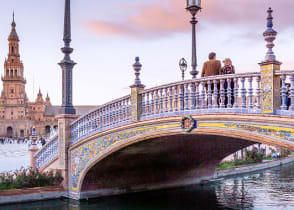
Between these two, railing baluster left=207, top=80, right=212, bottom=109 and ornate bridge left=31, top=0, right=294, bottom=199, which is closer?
ornate bridge left=31, top=0, right=294, bottom=199

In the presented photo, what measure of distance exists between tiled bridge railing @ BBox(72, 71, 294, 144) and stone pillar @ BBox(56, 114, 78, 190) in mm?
873

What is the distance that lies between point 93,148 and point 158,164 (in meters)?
3.46

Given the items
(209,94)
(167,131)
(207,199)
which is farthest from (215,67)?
(207,199)

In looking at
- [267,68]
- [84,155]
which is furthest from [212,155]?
[267,68]

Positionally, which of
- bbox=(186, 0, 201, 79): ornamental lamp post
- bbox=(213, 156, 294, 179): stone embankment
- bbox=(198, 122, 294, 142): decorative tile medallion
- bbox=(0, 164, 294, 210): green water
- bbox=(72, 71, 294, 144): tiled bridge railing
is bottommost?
bbox=(0, 164, 294, 210): green water

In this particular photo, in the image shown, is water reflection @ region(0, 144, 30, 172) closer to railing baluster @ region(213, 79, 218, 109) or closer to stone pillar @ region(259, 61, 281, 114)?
railing baluster @ region(213, 79, 218, 109)

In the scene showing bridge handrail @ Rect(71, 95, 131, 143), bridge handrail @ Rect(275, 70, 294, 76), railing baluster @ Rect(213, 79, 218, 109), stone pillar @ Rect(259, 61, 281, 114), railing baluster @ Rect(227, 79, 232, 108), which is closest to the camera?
bridge handrail @ Rect(275, 70, 294, 76)

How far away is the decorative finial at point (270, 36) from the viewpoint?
802cm

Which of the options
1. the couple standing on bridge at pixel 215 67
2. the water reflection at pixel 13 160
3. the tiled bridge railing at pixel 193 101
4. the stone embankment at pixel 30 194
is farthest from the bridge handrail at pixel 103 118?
the water reflection at pixel 13 160

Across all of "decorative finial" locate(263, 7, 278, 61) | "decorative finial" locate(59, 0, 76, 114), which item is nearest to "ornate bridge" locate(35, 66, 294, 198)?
"decorative finial" locate(263, 7, 278, 61)

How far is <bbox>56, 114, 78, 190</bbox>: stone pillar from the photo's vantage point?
14.8m

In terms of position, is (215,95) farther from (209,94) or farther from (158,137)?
(158,137)

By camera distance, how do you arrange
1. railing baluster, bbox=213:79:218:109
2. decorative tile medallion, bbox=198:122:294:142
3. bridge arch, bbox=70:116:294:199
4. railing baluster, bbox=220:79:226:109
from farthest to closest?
railing baluster, bbox=213:79:218:109, railing baluster, bbox=220:79:226:109, bridge arch, bbox=70:116:294:199, decorative tile medallion, bbox=198:122:294:142

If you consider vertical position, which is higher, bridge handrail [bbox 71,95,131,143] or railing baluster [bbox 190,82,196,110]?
railing baluster [bbox 190,82,196,110]
